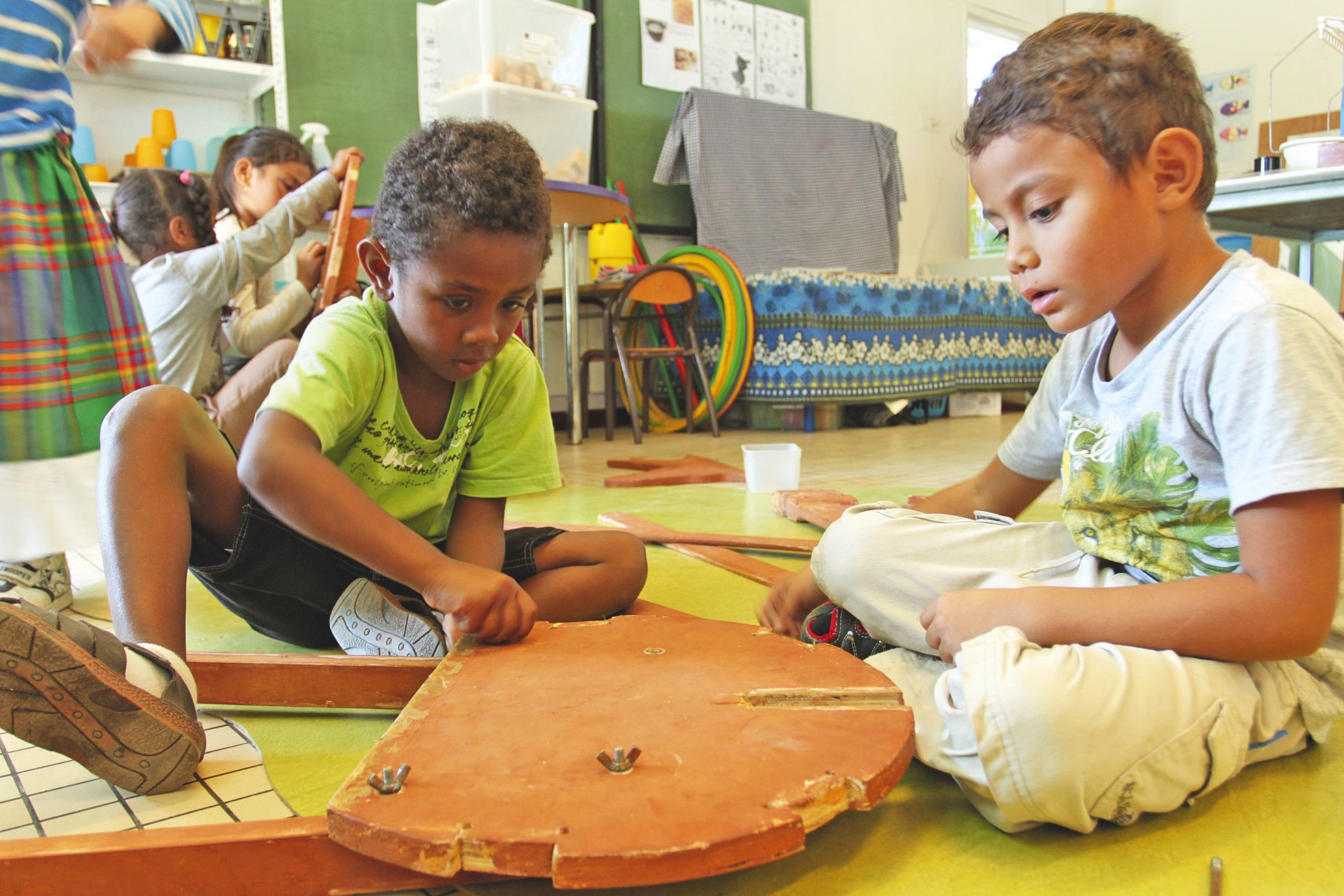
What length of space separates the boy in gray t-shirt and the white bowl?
184cm

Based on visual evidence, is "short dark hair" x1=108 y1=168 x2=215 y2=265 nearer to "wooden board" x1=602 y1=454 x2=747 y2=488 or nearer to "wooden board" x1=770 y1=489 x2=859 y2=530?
"wooden board" x1=602 y1=454 x2=747 y2=488

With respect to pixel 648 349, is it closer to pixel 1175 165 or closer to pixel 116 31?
pixel 116 31

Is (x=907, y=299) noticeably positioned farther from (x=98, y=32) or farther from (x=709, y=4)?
(x=98, y=32)

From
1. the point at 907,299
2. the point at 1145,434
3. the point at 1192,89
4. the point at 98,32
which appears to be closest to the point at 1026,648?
the point at 1145,434

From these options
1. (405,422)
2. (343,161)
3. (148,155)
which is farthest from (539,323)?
(405,422)

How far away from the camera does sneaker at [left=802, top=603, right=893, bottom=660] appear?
1054 millimetres

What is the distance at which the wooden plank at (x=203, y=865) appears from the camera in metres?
0.59

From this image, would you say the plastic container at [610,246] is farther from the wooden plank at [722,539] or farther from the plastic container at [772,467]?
the wooden plank at [722,539]

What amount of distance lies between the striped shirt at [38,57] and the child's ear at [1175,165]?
3.75 feet

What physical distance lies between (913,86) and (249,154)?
14.8ft

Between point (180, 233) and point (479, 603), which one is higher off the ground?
point (180, 233)

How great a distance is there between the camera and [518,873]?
22.0 inches

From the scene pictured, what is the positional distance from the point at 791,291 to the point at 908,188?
2.20m

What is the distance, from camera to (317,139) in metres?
3.51
